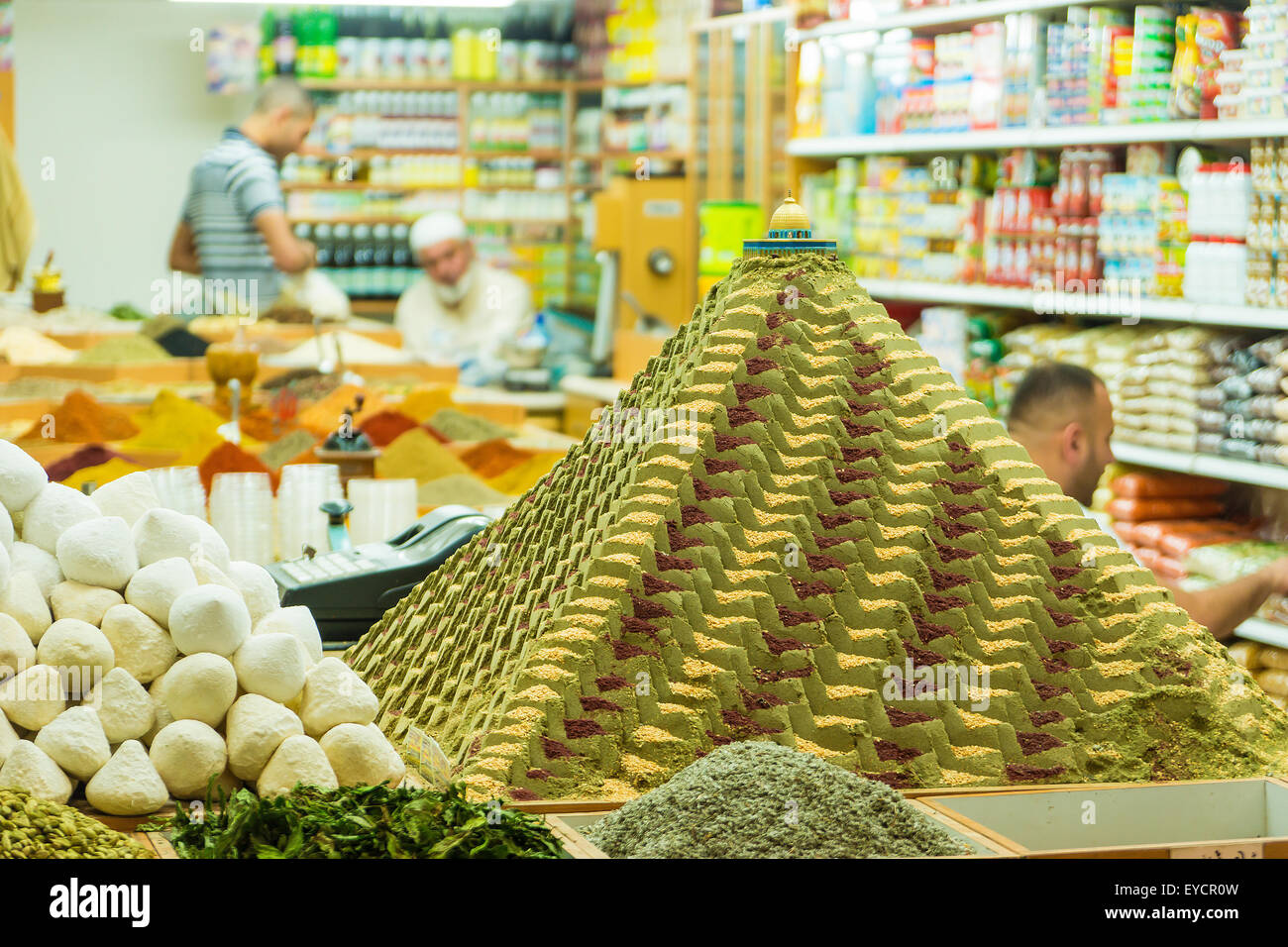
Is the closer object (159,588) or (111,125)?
(159,588)

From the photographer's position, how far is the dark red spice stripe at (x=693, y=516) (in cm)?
154

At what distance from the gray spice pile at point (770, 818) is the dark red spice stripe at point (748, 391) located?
42 centimetres

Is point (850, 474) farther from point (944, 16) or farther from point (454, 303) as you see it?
point (454, 303)

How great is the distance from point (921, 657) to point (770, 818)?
0.31 metres

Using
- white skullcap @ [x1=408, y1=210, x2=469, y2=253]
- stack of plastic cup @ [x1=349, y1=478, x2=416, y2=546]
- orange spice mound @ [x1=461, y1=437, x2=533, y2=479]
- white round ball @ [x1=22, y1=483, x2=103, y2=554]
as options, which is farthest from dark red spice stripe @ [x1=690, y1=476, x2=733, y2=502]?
white skullcap @ [x1=408, y1=210, x2=469, y2=253]

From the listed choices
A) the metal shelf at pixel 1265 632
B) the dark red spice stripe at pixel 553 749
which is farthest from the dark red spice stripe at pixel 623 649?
the metal shelf at pixel 1265 632

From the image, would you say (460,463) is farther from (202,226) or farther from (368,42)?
(368,42)

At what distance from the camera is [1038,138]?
415 centimetres

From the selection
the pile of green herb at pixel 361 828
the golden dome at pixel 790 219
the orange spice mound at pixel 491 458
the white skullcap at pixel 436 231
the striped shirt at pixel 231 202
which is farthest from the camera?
the white skullcap at pixel 436 231

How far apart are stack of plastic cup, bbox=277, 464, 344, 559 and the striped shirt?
3402 millimetres

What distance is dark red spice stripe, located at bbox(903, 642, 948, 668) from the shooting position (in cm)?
154

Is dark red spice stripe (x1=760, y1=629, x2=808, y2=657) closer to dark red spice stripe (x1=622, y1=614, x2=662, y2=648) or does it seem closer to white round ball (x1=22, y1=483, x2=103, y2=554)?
dark red spice stripe (x1=622, y1=614, x2=662, y2=648)

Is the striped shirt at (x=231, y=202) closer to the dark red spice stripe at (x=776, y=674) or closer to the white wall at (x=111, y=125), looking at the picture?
the white wall at (x=111, y=125)

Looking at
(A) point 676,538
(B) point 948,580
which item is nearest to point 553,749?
(A) point 676,538
